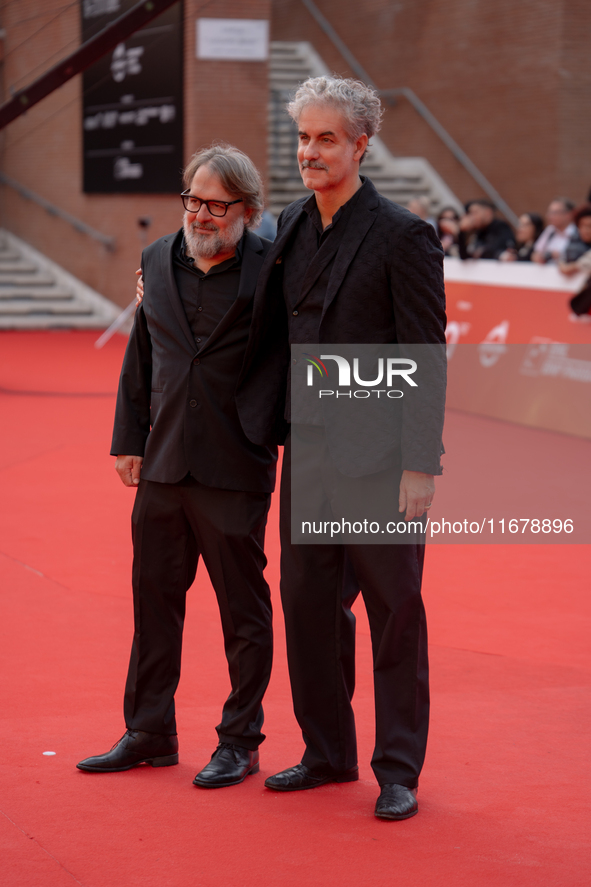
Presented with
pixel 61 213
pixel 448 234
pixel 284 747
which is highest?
pixel 61 213

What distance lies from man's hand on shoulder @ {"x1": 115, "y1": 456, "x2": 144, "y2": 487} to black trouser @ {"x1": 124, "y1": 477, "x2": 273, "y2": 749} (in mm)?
71

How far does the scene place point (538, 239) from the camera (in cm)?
1140

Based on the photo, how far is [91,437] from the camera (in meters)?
9.33

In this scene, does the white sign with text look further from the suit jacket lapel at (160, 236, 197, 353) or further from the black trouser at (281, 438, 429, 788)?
the black trouser at (281, 438, 429, 788)

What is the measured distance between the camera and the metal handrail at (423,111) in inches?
739

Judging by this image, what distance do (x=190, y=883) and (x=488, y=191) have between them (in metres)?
17.5

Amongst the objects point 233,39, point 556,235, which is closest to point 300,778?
point 556,235

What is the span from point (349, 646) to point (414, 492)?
0.54 metres

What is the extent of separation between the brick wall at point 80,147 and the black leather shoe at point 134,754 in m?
9.82

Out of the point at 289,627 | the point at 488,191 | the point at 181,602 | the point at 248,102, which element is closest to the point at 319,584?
the point at 289,627

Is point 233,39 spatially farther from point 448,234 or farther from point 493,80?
point 448,234

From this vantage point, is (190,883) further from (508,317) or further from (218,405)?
(508,317)

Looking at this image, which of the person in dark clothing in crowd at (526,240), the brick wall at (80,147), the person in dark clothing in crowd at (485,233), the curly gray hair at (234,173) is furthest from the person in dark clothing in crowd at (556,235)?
the curly gray hair at (234,173)

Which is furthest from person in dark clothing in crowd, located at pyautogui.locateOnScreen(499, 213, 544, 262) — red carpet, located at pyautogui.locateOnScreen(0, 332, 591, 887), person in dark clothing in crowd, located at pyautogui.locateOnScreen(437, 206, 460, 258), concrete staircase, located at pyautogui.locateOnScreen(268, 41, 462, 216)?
concrete staircase, located at pyautogui.locateOnScreen(268, 41, 462, 216)
